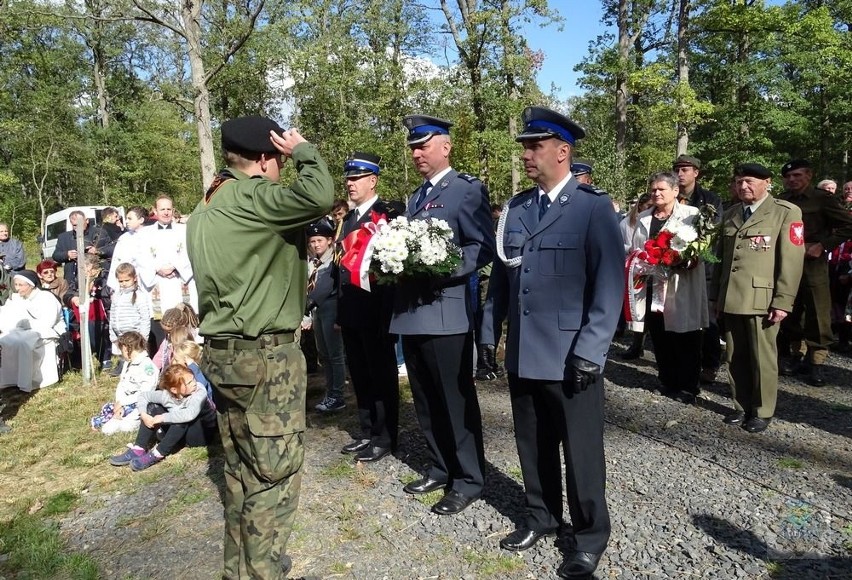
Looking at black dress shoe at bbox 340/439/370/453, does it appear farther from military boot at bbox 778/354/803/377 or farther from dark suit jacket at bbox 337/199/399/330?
military boot at bbox 778/354/803/377

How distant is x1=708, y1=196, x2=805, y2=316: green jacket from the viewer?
4.71 metres

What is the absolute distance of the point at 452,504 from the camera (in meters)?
3.62

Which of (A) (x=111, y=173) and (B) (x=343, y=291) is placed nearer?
(B) (x=343, y=291)

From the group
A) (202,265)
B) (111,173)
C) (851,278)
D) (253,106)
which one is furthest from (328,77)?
(202,265)

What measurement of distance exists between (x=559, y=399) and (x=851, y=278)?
20.4ft

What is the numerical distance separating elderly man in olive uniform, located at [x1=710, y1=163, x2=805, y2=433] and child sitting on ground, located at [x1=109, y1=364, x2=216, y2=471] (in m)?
4.41

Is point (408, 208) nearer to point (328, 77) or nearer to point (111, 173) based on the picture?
point (328, 77)

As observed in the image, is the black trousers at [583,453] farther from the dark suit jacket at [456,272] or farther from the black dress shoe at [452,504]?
the black dress shoe at [452,504]

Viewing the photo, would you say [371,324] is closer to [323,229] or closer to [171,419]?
[323,229]

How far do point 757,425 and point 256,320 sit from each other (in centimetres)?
406

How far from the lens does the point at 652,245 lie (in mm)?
5449

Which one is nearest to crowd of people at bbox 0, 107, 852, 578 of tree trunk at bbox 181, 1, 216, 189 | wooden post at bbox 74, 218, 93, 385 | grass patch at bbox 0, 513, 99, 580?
grass patch at bbox 0, 513, 99, 580

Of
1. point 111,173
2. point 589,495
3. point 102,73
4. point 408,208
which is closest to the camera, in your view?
point 589,495

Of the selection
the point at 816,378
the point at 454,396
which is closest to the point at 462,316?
the point at 454,396
